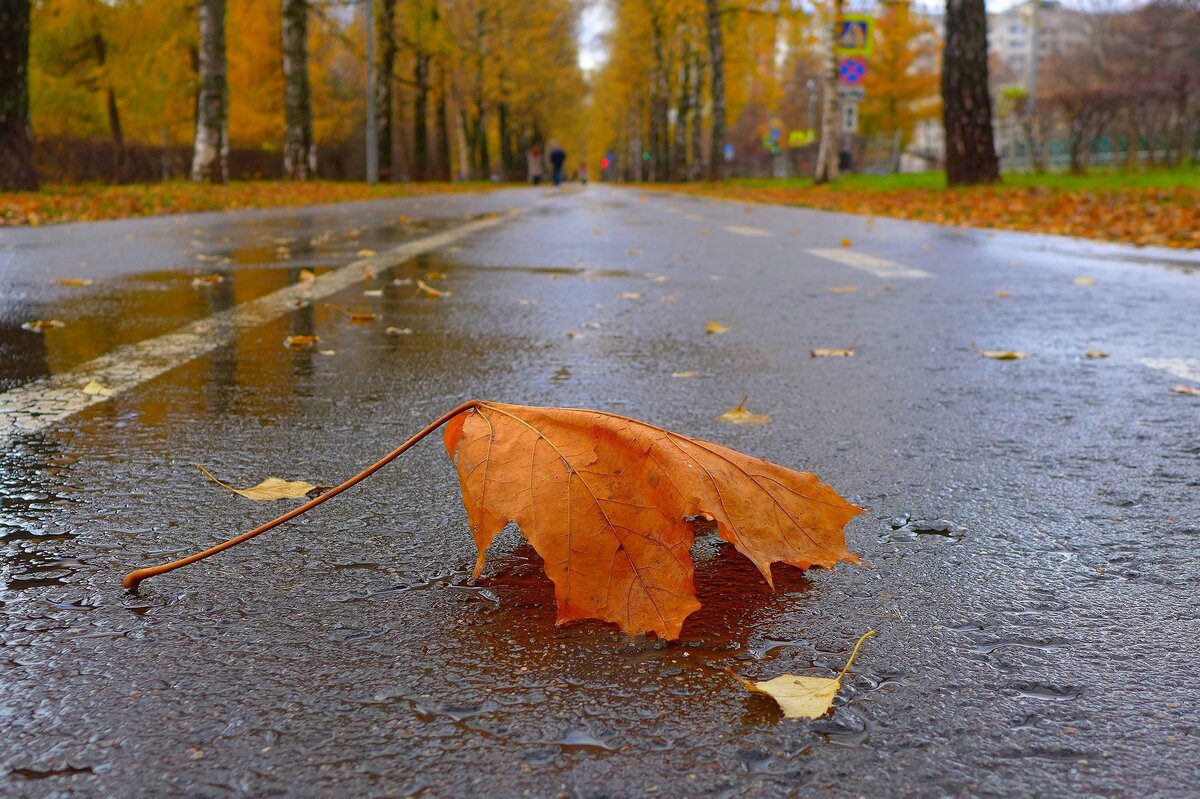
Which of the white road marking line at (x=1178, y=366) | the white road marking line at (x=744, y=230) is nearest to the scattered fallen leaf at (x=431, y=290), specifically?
the white road marking line at (x=1178, y=366)

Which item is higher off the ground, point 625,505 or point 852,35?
point 852,35

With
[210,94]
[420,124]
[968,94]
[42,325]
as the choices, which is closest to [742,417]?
[42,325]

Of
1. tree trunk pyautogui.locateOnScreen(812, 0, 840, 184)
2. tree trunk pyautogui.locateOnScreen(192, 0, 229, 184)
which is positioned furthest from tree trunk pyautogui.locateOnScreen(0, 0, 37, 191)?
tree trunk pyautogui.locateOnScreen(812, 0, 840, 184)

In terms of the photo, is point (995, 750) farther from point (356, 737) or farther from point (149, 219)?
point (149, 219)

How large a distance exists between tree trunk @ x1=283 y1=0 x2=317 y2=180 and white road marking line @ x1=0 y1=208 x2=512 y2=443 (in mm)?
21221

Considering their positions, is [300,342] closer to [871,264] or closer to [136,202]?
[871,264]

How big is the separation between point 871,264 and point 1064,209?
6383 millimetres

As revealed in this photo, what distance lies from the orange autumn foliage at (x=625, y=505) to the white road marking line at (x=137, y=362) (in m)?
1.41

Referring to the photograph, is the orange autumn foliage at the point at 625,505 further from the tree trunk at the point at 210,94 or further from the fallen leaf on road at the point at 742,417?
the tree trunk at the point at 210,94

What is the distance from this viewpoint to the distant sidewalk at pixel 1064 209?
9531 mm

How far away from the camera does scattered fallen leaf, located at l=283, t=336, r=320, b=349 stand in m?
3.73

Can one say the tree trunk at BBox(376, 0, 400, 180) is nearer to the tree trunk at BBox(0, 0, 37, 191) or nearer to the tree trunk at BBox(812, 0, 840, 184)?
the tree trunk at BBox(812, 0, 840, 184)

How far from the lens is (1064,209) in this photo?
40.1 ft

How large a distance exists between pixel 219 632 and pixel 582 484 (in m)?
0.47
